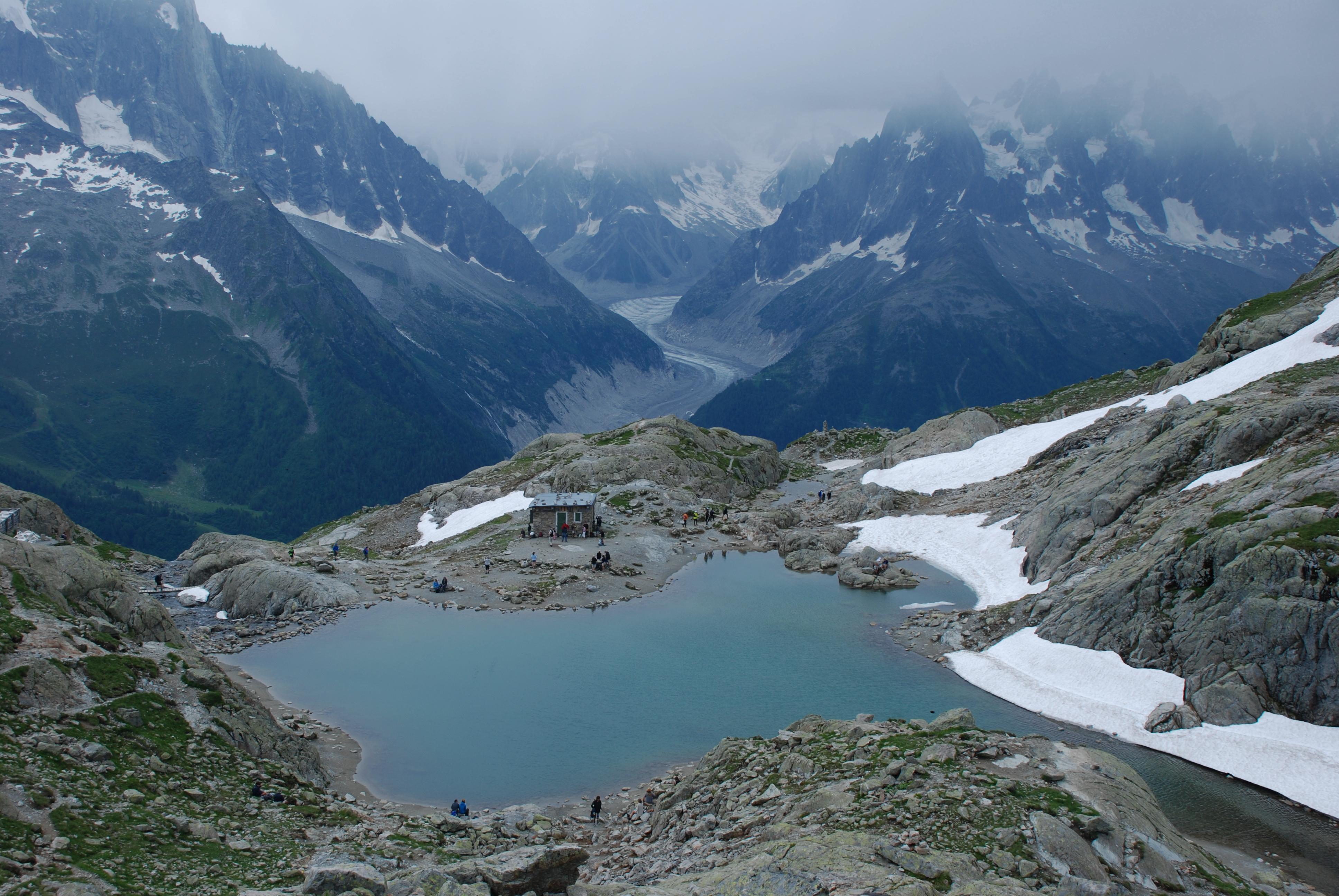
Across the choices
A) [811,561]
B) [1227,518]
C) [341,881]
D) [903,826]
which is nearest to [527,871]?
[341,881]

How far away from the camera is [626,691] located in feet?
172

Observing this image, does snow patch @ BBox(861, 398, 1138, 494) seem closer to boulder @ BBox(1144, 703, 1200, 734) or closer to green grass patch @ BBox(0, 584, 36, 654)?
boulder @ BBox(1144, 703, 1200, 734)

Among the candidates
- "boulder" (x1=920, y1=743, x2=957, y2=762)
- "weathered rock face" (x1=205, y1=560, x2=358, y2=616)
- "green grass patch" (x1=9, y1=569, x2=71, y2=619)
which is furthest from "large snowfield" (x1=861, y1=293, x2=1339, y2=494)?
"green grass patch" (x1=9, y1=569, x2=71, y2=619)

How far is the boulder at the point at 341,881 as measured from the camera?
21.1 meters

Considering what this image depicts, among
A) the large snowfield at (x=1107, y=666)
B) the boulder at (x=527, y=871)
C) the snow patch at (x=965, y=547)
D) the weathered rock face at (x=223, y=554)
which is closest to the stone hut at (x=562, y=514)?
the weathered rock face at (x=223, y=554)

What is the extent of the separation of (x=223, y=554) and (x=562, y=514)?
110ft

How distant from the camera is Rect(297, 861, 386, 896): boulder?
21.1 metres

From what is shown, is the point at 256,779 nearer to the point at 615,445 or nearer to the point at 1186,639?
the point at 1186,639

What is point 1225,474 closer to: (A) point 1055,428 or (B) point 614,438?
(A) point 1055,428

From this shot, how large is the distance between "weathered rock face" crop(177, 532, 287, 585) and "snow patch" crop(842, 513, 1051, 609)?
2400 inches

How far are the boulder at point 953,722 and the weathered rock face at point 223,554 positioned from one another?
6258 cm

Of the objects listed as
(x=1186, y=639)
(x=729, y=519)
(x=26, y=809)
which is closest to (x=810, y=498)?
(x=729, y=519)

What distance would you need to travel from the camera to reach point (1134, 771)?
31.3m

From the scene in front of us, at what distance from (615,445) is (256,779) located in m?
91.0
